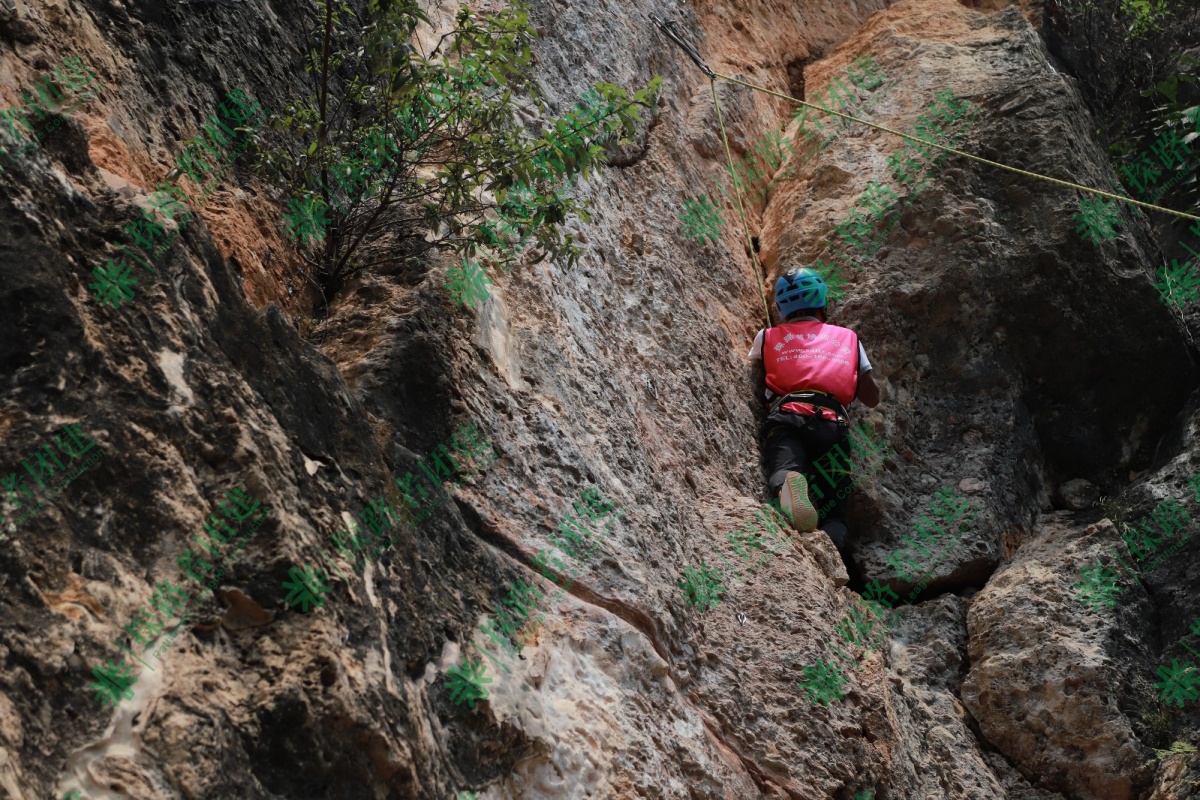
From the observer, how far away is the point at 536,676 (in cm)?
328

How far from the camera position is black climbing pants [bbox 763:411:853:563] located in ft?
17.6

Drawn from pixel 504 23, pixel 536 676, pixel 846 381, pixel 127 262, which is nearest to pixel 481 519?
pixel 536 676

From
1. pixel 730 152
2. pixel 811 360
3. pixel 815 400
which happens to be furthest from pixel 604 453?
pixel 730 152

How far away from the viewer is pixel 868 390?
5785 mm

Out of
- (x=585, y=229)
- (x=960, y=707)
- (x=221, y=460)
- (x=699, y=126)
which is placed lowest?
(x=960, y=707)

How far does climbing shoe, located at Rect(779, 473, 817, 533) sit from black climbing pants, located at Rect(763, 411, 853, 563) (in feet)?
0.60

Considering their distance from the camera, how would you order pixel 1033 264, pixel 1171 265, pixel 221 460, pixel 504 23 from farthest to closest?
pixel 1171 265 < pixel 1033 264 < pixel 504 23 < pixel 221 460

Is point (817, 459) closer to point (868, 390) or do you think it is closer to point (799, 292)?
point (868, 390)

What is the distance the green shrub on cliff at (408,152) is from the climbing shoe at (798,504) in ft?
4.96

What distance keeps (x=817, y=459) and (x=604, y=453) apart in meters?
1.59

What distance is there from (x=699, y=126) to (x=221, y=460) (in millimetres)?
4292

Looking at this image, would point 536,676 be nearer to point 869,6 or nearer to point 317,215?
point 317,215

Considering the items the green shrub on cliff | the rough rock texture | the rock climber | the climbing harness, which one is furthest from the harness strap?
the green shrub on cliff

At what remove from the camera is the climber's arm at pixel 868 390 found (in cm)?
578
